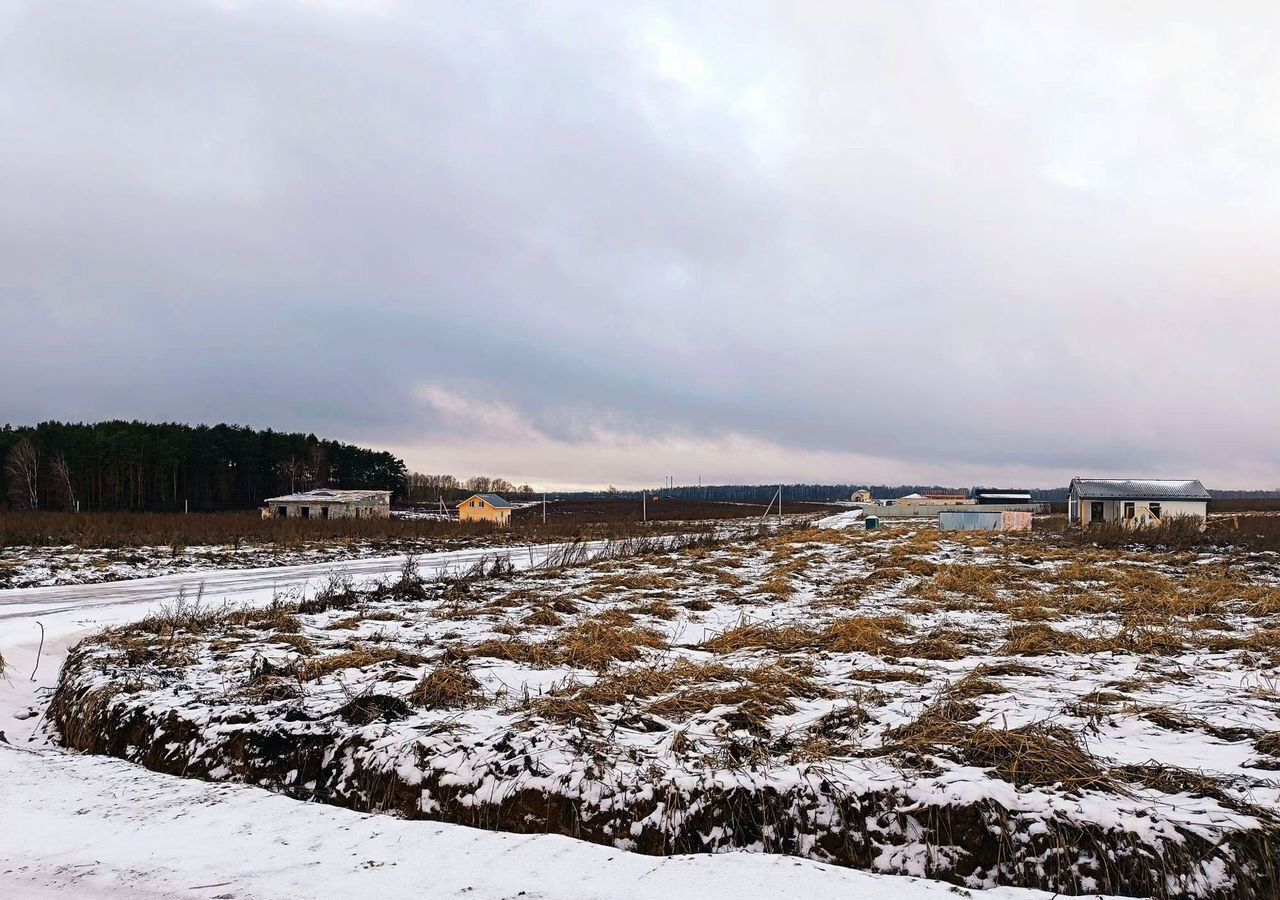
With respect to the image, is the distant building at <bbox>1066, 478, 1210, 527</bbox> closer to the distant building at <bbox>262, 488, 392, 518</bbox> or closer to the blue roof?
the blue roof

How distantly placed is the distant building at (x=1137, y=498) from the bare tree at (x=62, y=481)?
80.2 meters

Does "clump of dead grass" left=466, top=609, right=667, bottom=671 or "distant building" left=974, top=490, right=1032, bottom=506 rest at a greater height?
"distant building" left=974, top=490, right=1032, bottom=506

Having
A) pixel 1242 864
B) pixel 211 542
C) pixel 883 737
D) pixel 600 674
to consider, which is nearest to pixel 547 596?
pixel 600 674

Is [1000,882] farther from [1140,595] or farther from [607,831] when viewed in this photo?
[1140,595]

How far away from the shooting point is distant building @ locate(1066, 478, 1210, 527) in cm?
4259

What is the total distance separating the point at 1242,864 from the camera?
356 cm

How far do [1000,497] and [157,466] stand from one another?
3302 inches

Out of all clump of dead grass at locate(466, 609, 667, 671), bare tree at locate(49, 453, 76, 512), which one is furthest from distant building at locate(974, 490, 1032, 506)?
bare tree at locate(49, 453, 76, 512)

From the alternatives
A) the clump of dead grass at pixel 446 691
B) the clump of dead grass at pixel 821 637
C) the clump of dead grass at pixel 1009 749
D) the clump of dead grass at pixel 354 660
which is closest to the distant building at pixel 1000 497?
the clump of dead grass at pixel 821 637

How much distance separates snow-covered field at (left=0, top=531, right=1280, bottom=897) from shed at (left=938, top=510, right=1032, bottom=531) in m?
28.7

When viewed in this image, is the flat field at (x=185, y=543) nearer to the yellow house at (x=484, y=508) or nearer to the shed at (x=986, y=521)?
the shed at (x=986, y=521)

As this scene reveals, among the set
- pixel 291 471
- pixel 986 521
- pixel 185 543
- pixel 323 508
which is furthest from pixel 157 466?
pixel 986 521

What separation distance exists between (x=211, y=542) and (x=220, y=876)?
30.4m

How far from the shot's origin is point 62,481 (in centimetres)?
6800
